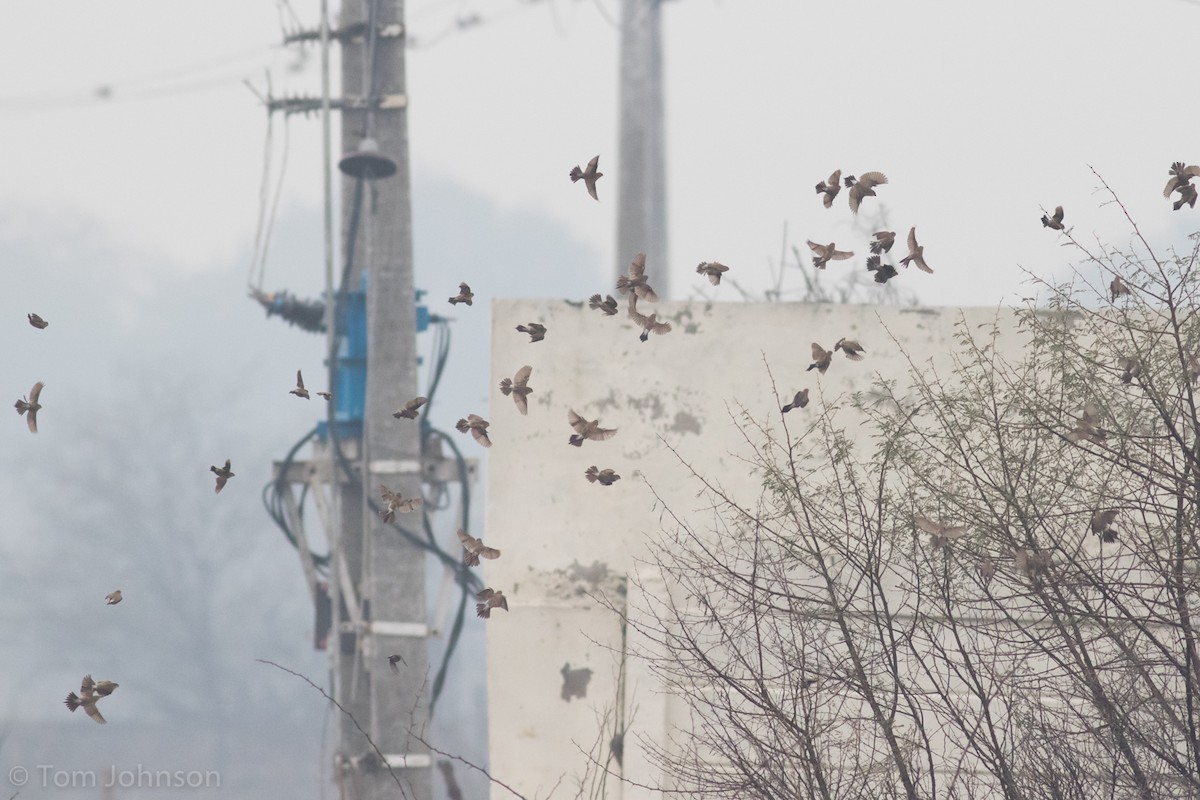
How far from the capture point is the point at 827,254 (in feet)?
22.7

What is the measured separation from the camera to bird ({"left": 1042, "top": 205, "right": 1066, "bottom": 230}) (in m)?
6.46

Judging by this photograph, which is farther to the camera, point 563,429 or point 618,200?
point 618,200

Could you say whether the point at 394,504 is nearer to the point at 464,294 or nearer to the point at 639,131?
the point at 464,294

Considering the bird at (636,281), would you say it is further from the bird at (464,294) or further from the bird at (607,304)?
the bird at (464,294)

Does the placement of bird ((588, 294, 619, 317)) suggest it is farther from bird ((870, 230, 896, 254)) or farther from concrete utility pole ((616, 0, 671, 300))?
concrete utility pole ((616, 0, 671, 300))

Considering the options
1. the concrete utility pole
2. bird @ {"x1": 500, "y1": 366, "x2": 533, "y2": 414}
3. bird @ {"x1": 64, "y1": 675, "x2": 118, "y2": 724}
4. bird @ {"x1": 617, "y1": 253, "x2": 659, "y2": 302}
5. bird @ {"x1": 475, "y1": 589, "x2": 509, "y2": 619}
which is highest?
the concrete utility pole

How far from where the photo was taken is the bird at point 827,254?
268 inches

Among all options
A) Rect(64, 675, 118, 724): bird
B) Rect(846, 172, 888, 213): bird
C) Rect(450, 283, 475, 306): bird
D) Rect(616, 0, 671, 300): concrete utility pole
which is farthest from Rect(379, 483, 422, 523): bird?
Rect(616, 0, 671, 300): concrete utility pole

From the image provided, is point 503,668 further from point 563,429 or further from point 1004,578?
point 1004,578

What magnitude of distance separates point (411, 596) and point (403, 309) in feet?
5.80

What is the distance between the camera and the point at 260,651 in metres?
39.4

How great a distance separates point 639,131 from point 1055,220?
1437cm

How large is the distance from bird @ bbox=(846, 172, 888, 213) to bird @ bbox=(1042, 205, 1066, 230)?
0.70 meters

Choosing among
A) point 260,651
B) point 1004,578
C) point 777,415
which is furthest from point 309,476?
point 260,651
